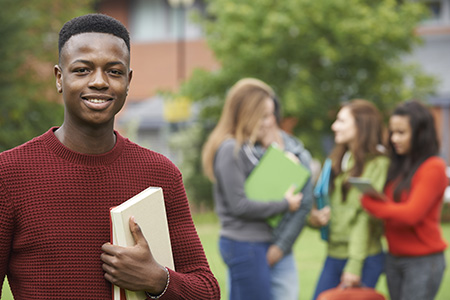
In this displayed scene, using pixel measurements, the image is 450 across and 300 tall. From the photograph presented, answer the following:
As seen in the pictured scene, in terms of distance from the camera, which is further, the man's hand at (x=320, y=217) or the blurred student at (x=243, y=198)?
the man's hand at (x=320, y=217)

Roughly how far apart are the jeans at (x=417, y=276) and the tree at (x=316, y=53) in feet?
37.4

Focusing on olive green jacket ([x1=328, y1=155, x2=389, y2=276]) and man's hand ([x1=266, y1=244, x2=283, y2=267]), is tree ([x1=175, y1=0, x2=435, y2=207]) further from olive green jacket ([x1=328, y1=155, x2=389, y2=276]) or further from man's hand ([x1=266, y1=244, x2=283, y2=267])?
man's hand ([x1=266, y1=244, x2=283, y2=267])

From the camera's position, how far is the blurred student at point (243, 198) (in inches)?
176

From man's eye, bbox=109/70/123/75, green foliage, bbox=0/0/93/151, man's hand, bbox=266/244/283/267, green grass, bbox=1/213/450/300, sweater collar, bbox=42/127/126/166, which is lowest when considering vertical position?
green grass, bbox=1/213/450/300

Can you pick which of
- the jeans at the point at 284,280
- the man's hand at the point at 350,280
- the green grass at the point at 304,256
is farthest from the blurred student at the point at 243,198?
the green grass at the point at 304,256

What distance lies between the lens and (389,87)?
17391mm

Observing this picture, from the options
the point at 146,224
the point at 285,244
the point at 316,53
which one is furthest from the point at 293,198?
the point at 316,53

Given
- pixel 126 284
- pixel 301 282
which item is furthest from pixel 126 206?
pixel 301 282

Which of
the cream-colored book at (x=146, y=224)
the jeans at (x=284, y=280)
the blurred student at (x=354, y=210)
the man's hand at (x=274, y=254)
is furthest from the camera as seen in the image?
the blurred student at (x=354, y=210)

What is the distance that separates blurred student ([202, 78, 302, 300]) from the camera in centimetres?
448

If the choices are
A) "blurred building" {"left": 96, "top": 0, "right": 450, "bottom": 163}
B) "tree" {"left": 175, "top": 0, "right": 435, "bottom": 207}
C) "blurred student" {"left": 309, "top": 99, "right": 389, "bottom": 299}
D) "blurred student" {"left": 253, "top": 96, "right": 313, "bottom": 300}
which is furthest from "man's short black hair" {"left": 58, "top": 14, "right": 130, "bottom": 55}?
"blurred building" {"left": 96, "top": 0, "right": 450, "bottom": 163}

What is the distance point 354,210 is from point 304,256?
277 inches

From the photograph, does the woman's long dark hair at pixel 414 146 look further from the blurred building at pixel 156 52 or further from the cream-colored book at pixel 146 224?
the blurred building at pixel 156 52

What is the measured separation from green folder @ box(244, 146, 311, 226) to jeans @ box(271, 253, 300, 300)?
31 centimetres
